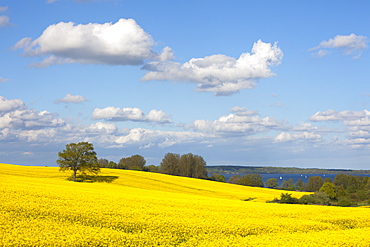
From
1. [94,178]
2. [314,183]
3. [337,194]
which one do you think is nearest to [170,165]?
[314,183]

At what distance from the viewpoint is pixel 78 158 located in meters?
61.2

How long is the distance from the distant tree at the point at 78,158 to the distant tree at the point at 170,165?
232 feet

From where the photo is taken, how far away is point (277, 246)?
17.1 metres

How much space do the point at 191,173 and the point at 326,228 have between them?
10991 centimetres

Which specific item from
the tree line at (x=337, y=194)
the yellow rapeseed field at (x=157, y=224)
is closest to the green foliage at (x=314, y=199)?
the tree line at (x=337, y=194)

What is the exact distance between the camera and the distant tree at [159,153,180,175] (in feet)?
434

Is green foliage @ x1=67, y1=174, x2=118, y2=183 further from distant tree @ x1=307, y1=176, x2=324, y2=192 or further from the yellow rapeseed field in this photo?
distant tree @ x1=307, y1=176, x2=324, y2=192

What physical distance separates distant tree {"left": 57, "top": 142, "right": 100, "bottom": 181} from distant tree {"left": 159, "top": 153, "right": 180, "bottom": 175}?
2789 inches

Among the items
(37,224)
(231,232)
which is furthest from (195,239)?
(37,224)

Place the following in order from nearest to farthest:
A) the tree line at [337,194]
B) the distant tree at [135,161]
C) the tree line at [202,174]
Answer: the tree line at [337,194], the tree line at [202,174], the distant tree at [135,161]

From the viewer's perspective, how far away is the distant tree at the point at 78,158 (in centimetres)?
6050

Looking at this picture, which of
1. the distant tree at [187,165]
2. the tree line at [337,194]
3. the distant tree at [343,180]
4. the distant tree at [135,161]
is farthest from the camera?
the distant tree at [135,161]

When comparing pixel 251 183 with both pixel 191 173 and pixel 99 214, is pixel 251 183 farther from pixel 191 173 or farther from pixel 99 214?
pixel 99 214

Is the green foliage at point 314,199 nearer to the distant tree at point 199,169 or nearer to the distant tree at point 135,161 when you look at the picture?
the distant tree at point 199,169
